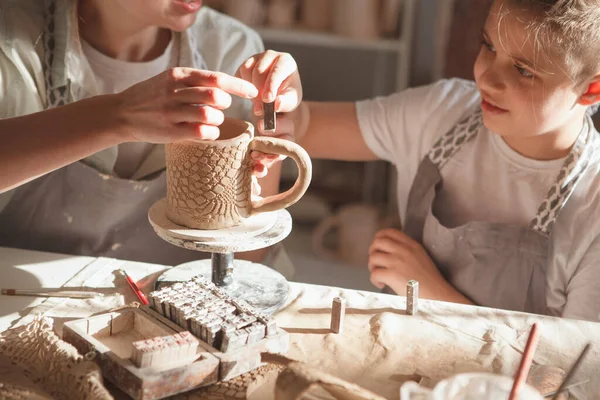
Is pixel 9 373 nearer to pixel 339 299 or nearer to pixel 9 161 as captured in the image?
pixel 9 161

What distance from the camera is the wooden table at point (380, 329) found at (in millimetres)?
1013

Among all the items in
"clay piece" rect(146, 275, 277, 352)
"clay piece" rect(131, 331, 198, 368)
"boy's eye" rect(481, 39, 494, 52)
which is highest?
"boy's eye" rect(481, 39, 494, 52)

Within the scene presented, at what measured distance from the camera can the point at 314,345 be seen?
1.05m

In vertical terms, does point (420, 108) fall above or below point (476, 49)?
below

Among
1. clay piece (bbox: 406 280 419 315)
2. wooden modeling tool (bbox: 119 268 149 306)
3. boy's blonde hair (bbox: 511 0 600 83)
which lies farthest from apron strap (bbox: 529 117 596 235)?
wooden modeling tool (bbox: 119 268 149 306)

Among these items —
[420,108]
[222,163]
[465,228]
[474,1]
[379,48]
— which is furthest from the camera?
[379,48]

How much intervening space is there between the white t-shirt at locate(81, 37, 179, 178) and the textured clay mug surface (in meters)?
0.54

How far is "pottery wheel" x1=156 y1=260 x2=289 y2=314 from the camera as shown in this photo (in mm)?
1139

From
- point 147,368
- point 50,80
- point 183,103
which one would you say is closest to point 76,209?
point 50,80

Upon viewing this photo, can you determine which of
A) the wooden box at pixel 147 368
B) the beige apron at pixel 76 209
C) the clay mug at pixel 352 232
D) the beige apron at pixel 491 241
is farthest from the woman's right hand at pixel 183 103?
the clay mug at pixel 352 232

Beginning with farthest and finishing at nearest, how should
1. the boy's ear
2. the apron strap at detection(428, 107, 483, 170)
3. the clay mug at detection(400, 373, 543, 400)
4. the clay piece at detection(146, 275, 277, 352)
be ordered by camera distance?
1. the apron strap at detection(428, 107, 483, 170)
2. the boy's ear
3. the clay piece at detection(146, 275, 277, 352)
4. the clay mug at detection(400, 373, 543, 400)

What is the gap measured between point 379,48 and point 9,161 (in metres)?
2.30

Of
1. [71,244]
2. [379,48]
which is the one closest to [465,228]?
[71,244]

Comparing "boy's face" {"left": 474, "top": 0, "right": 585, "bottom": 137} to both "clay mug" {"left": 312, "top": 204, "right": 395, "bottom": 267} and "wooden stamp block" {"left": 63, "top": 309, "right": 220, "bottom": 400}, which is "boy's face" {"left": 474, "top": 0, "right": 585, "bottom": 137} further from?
"clay mug" {"left": 312, "top": 204, "right": 395, "bottom": 267}
